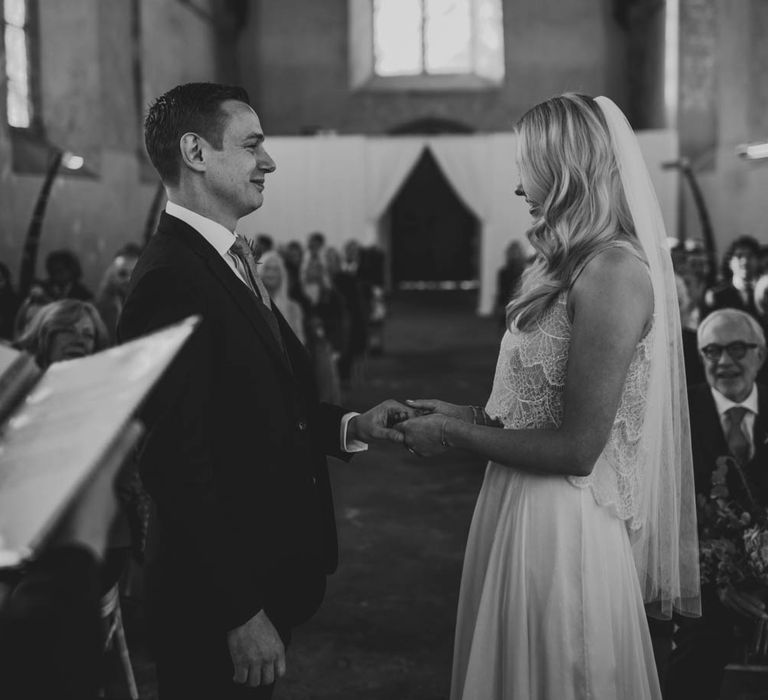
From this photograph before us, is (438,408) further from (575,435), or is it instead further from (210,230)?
(210,230)

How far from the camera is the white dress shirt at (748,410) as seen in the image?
340 cm

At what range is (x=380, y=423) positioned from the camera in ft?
7.20

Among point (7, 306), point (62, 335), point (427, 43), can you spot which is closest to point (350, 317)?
point (7, 306)

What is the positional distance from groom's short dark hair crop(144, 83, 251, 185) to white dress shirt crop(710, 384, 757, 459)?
223cm

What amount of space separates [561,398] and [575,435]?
0.15 metres

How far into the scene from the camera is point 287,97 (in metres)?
18.9

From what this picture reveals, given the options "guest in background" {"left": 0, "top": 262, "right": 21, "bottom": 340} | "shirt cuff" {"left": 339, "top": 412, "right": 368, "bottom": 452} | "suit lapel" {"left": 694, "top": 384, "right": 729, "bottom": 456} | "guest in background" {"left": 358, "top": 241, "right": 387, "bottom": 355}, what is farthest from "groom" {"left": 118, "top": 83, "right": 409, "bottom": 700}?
"guest in background" {"left": 358, "top": 241, "right": 387, "bottom": 355}

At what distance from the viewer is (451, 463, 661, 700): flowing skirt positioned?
1962 millimetres

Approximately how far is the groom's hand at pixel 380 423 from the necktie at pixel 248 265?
0.37 m

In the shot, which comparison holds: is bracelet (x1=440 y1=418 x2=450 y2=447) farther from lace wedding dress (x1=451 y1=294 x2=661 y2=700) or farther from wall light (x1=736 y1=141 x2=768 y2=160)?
wall light (x1=736 y1=141 x2=768 y2=160)

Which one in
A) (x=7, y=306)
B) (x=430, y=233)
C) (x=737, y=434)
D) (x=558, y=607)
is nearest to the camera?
(x=558, y=607)

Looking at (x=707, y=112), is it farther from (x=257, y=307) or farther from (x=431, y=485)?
(x=257, y=307)

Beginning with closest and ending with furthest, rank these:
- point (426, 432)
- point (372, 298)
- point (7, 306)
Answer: point (426, 432)
point (7, 306)
point (372, 298)

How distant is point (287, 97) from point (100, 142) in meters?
7.44
